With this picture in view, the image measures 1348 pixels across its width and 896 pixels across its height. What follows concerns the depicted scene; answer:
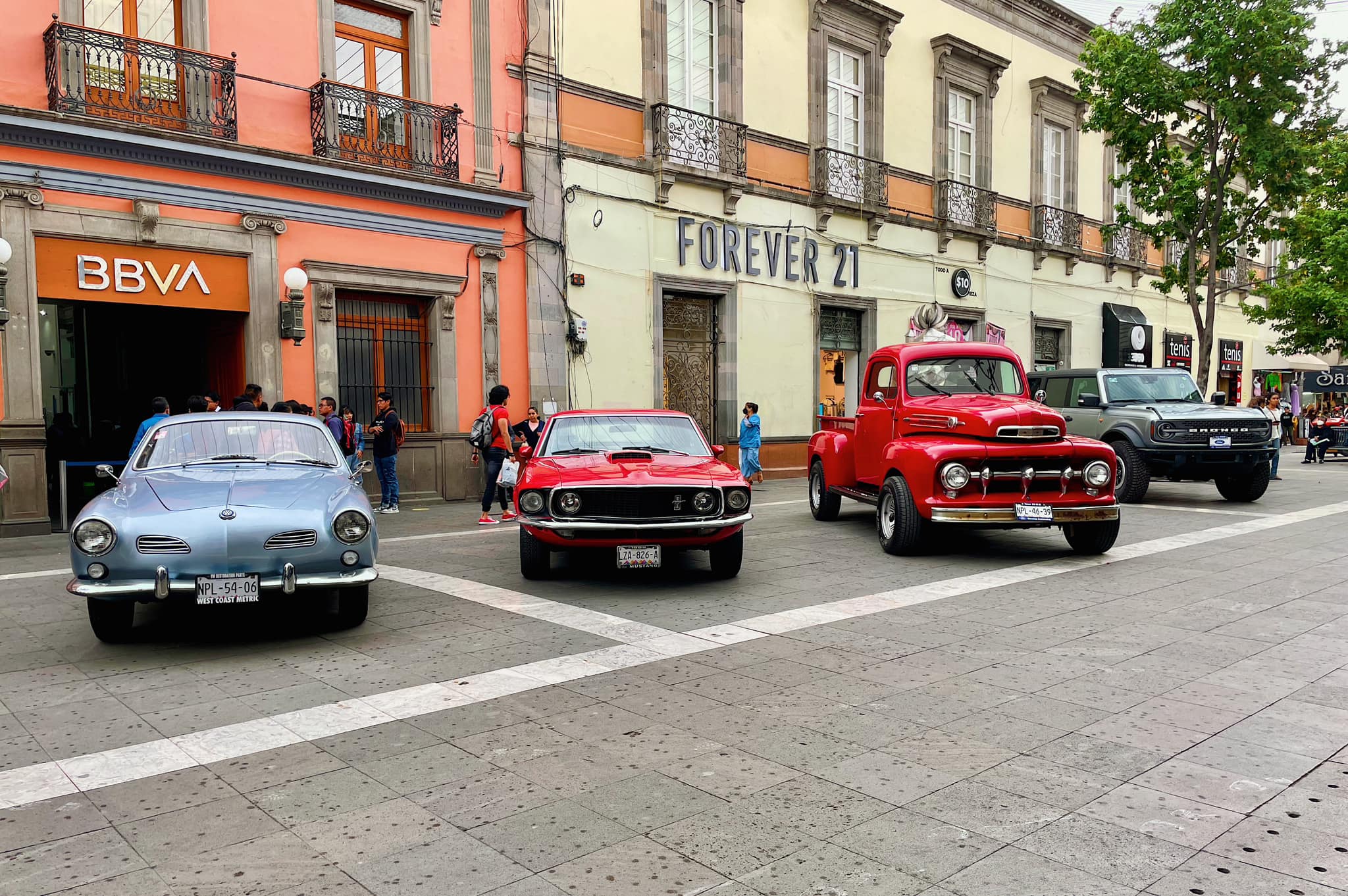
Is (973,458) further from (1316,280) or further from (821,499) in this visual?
(1316,280)

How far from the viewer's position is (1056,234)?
90.7 ft

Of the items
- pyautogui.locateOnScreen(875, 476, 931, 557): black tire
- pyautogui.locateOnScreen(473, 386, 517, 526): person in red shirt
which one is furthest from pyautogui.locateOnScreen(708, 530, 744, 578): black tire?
pyautogui.locateOnScreen(473, 386, 517, 526): person in red shirt

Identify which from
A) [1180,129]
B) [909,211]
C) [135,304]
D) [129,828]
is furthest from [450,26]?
[1180,129]

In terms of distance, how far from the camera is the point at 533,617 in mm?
6848

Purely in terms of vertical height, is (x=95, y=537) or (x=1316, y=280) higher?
(x=1316, y=280)

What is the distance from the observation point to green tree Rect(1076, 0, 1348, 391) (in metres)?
18.8

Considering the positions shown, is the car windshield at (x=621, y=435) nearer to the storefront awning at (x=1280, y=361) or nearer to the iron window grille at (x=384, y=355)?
the iron window grille at (x=384, y=355)

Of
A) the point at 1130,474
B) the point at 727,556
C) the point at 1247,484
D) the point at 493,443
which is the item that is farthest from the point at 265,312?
the point at 1247,484

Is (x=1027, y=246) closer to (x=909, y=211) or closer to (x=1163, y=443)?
(x=909, y=211)

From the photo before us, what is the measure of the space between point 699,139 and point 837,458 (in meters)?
9.30

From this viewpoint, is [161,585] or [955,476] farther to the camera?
[955,476]

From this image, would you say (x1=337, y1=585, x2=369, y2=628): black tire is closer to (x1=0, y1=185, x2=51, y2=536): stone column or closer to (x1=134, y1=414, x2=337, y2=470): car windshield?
(x1=134, y1=414, x2=337, y2=470): car windshield

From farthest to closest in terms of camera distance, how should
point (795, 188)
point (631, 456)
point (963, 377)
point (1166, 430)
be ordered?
point (795, 188) < point (1166, 430) < point (963, 377) < point (631, 456)

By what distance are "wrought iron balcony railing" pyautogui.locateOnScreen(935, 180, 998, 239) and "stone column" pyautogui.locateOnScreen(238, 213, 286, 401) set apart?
1590cm
